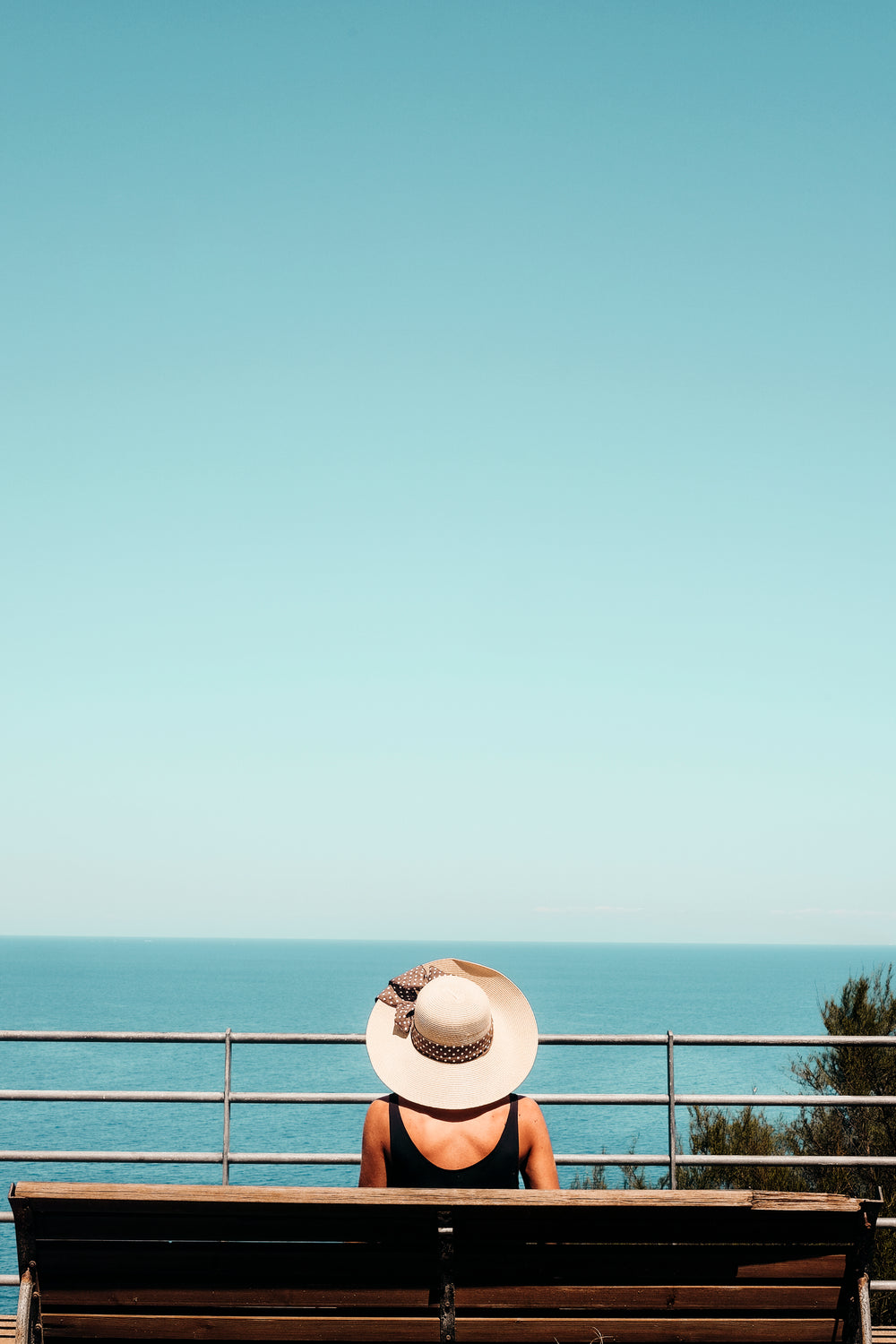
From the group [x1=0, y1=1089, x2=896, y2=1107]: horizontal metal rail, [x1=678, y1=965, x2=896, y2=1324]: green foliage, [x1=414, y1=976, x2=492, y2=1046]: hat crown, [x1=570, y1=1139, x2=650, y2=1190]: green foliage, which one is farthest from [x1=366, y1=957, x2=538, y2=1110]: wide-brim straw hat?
[x1=678, y1=965, x2=896, y2=1324]: green foliage

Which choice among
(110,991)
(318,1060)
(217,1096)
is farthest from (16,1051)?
(217,1096)

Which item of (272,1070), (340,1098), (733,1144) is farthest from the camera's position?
(272,1070)

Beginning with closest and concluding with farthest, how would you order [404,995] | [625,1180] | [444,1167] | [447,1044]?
[444,1167]
[447,1044]
[404,995]
[625,1180]

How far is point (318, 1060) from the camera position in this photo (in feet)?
412

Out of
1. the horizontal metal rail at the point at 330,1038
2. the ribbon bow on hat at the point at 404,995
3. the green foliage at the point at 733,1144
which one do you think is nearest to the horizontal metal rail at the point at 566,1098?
the horizontal metal rail at the point at 330,1038

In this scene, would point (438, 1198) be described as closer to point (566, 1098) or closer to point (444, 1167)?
point (444, 1167)

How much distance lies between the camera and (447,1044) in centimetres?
311

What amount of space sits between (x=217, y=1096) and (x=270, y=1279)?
118 inches

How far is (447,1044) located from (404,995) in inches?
10.1

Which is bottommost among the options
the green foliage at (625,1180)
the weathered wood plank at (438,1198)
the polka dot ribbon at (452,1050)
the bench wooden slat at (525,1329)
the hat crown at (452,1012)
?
the green foliage at (625,1180)

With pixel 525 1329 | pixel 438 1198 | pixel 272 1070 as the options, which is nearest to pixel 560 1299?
pixel 525 1329

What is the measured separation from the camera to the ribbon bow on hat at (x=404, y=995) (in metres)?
3.28

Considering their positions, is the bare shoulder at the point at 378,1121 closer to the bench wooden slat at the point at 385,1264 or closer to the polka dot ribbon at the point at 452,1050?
the polka dot ribbon at the point at 452,1050

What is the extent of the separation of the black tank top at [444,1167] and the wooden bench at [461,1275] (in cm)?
38
